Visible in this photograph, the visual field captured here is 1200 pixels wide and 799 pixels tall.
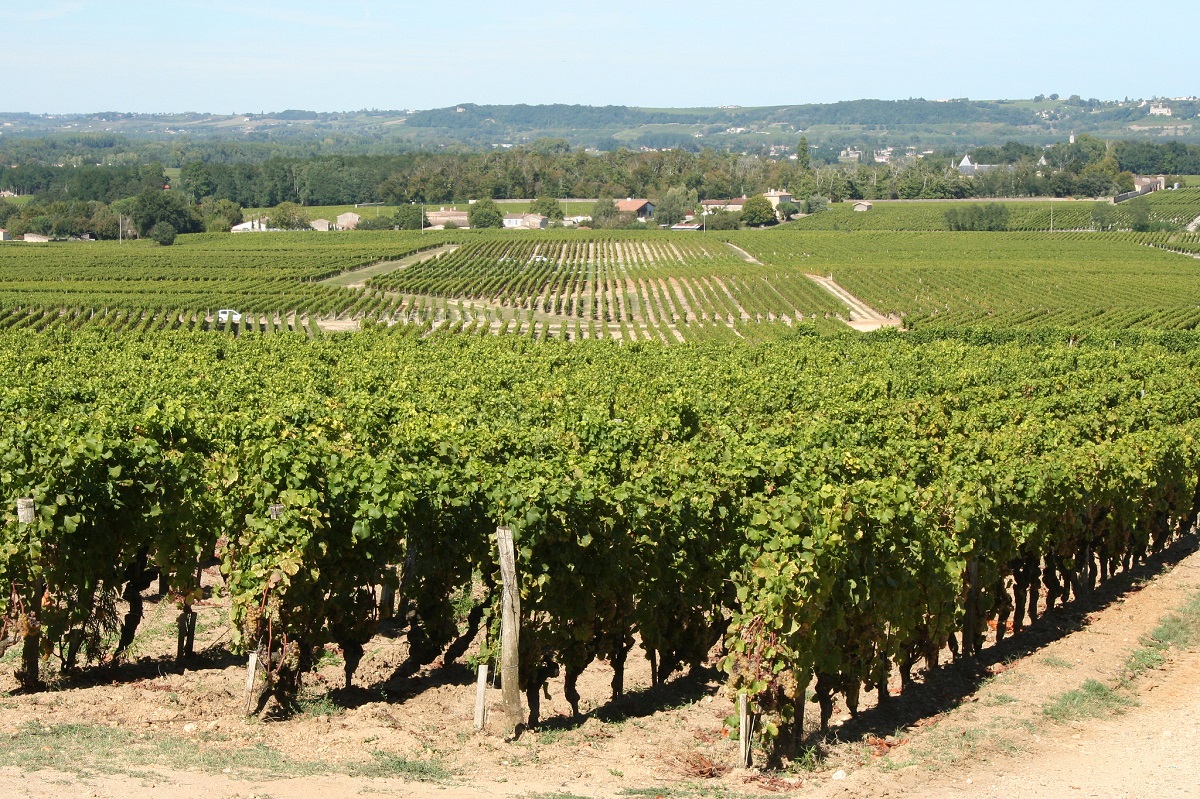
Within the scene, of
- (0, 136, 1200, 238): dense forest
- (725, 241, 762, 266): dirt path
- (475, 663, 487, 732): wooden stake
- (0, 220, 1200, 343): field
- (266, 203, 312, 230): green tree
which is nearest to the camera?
(475, 663, 487, 732): wooden stake

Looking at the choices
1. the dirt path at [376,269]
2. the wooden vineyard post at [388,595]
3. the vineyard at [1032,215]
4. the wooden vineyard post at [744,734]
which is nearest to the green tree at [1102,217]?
the vineyard at [1032,215]

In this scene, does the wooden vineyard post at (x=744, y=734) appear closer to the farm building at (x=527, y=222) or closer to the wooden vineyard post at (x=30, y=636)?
the wooden vineyard post at (x=30, y=636)

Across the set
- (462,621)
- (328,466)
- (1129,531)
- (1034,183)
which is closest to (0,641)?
(328,466)

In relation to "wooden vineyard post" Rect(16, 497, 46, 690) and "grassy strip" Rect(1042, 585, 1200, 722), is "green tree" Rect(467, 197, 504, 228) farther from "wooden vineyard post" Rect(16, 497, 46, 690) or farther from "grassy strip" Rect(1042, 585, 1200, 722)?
"wooden vineyard post" Rect(16, 497, 46, 690)

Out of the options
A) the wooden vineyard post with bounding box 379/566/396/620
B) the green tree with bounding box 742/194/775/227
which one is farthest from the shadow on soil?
the green tree with bounding box 742/194/775/227

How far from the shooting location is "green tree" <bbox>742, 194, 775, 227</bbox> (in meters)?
152

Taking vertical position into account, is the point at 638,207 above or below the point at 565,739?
above

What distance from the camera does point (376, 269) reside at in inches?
3789

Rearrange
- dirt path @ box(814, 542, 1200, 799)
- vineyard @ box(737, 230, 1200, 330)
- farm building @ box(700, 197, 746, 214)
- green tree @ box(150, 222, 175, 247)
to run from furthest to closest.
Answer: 1. farm building @ box(700, 197, 746, 214)
2. green tree @ box(150, 222, 175, 247)
3. vineyard @ box(737, 230, 1200, 330)
4. dirt path @ box(814, 542, 1200, 799)

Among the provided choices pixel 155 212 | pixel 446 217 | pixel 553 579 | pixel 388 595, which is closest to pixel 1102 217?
pixel 446 217

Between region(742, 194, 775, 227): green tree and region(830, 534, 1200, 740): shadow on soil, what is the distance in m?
135

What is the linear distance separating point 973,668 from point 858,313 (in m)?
60.0

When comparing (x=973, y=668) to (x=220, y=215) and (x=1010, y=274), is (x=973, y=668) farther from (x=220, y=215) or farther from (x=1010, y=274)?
(x=220, y=215)

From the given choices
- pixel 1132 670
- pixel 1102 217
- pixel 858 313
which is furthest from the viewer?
pixel 1102 217
